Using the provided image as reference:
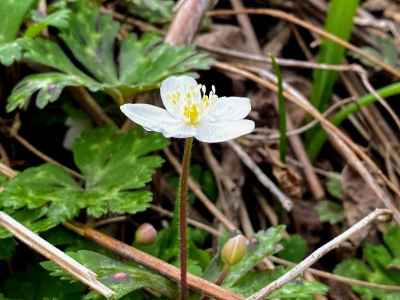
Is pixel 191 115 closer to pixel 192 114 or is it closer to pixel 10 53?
pixel 192 114

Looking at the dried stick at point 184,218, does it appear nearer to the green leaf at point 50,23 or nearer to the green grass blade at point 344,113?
the green leaf at point 50,23

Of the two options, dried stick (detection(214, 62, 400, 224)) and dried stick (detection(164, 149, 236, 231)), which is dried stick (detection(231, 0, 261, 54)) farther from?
dried stick (detection(164, 149, 236, 231))

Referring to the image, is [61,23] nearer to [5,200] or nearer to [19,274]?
[5,200]

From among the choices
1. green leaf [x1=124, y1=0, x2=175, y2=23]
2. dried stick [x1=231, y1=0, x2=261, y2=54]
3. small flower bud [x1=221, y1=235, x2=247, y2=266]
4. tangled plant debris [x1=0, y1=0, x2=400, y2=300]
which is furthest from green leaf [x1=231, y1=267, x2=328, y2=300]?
dried stick [x1=231, y1=0, x2=261, y2=54]

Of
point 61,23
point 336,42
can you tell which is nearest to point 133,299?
point 61,23

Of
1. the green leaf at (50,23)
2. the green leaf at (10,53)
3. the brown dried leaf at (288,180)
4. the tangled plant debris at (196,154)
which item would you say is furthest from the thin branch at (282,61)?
the green leaf at (10,53)

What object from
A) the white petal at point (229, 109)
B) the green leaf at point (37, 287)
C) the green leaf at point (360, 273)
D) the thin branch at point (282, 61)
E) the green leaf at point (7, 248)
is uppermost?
the white petal at point (229, 109)

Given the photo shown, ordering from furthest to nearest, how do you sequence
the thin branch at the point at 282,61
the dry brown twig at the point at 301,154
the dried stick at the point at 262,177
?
the thin branch at the point at 282,61 → the dry brown twig at the point at 301,154 → the dried stick at the point at 262,177

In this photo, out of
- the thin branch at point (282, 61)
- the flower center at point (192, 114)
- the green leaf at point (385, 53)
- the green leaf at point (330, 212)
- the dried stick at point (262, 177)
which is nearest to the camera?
the flower center at point (192, 114)

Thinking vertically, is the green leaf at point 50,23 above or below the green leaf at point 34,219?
above
